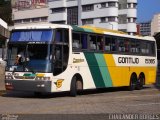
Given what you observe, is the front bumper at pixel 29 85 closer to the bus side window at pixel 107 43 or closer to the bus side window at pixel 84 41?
the bus side window at pixel 84 41

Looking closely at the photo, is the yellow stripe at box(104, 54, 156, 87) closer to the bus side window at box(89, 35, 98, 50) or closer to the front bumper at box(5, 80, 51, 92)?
the bus side window at box(89, 35, 98, 50)

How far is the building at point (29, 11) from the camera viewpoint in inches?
5084

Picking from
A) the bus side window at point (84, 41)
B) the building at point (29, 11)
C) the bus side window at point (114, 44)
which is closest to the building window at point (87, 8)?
the building at point (29, 11)

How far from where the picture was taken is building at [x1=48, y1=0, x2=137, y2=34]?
105312mm

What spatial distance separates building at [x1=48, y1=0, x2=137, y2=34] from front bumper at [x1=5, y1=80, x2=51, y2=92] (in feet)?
276

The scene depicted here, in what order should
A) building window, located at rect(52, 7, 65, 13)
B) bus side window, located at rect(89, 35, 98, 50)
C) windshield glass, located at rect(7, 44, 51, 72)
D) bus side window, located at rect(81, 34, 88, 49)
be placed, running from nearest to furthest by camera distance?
windshield glass, located at rect(7, 44, 51, 72)
bus side window, located at rect(81, 34, 88, 49)
bus side window, located at rect(89, 35, 98, 50)
building window, located at rect(52, 7, 65, 13)

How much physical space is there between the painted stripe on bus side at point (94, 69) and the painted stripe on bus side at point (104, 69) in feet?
0.73

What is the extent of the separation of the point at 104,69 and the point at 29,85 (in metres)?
5.37

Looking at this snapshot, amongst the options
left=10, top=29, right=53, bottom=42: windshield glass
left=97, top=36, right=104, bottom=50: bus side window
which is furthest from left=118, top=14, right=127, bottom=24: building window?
left=10, top=29, right=53, bottom=42: windshield glass

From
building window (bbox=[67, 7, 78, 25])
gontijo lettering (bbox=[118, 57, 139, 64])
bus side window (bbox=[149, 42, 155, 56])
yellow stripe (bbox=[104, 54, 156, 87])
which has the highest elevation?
building window (bbox=[67, 7, 78, 25])

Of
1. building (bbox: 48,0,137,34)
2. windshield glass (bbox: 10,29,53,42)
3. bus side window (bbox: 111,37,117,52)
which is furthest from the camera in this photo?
building (bbox: 48,0,137,34)

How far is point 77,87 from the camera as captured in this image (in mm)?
22641

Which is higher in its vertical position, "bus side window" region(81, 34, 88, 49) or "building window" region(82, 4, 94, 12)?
"building window" region(82, 4, 94, 12)

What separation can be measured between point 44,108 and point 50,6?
355 ft
